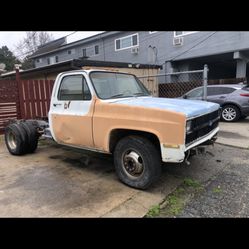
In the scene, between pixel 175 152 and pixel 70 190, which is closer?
pixel 175 152

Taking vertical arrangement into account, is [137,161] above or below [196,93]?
below

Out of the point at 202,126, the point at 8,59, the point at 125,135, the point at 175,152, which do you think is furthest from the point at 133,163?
the point at 8,59

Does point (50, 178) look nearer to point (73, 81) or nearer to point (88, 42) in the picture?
point (73, 81)

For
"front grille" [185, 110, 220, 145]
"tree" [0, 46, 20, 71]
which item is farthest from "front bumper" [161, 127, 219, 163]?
"tree" [0, 46, 20, 71]

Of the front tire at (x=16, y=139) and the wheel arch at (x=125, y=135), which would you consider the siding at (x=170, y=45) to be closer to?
the wheel arch at (x=125, y=135)

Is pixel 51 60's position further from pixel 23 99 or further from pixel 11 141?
pixel 11 141

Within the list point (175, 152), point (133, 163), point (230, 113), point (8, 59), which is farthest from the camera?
point (8, 59)

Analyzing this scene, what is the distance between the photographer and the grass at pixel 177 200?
321 centimetres

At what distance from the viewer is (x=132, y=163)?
392 centimetres

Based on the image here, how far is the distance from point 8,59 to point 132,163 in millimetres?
48083

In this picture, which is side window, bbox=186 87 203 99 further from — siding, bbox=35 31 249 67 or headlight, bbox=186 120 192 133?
headlight, bbox=186 120 192 133

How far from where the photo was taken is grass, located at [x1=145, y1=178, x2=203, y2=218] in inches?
126
